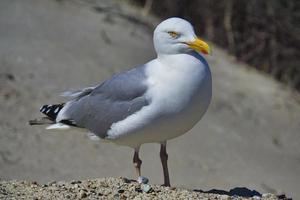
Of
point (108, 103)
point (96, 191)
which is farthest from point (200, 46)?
point (96, 191)

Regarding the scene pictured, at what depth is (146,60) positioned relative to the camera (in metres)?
11.0

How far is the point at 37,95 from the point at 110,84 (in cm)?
383

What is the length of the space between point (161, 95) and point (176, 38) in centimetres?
45

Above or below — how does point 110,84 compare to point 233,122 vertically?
above

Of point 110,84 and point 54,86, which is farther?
point 54,86

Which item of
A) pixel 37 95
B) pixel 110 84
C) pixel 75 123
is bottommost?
pixel 37 95

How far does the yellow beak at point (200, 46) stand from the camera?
5.46 m

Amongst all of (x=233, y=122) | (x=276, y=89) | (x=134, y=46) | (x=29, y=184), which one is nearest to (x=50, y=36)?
(x=134, y=46)

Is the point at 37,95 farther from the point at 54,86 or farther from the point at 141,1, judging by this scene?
the point at 141,1

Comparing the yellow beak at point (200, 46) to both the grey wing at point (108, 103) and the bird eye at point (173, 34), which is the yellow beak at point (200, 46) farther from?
the grey wing at point (108, 103)

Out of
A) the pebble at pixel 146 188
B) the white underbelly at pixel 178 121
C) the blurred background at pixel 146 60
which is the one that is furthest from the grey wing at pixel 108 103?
the blurred background at pixel 146 60

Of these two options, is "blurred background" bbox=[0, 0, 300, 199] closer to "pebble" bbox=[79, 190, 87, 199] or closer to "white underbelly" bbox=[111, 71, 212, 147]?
"white underbelly" bbox=[111, 71, 212, 147]

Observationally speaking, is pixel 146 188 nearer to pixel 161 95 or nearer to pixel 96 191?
pixel 96 191

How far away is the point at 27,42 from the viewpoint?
10.6 m
